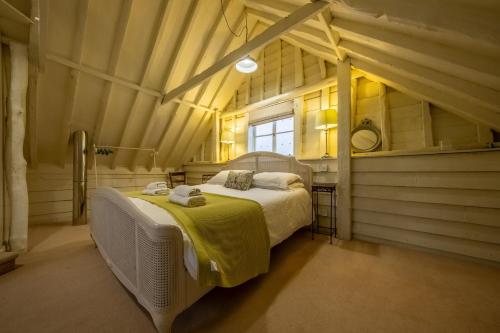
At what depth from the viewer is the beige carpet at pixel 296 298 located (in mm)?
1261

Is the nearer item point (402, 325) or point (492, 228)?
point (402, 325)

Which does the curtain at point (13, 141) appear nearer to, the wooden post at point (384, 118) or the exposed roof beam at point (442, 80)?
the exposed roof beam at point (442, 80)

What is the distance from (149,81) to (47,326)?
339 centimetres

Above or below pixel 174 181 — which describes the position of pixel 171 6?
above

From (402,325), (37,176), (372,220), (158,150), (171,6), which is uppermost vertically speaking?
(171,6)

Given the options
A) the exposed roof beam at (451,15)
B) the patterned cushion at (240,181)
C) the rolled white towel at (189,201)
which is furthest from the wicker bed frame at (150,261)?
the exposed roof beam at (451,15)

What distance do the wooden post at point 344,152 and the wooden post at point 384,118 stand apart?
546 mm

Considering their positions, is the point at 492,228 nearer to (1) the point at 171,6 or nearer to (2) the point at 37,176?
(1) the point at 171,6

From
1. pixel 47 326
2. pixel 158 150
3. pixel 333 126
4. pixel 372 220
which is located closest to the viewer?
pixel 47 326

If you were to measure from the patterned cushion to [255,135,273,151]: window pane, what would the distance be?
Result: 1.36 metres

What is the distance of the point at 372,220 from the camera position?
8.64 ft

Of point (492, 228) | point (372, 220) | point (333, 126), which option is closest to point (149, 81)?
point (333, 126)

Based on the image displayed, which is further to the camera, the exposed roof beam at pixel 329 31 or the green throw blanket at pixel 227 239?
the exposed roof beam at pixel 329 31

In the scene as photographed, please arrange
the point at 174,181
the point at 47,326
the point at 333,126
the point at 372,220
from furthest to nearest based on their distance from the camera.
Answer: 1. the point at 174,181
2. the point at 333,126
3. the point at 372,220
4. the point at 47,326
